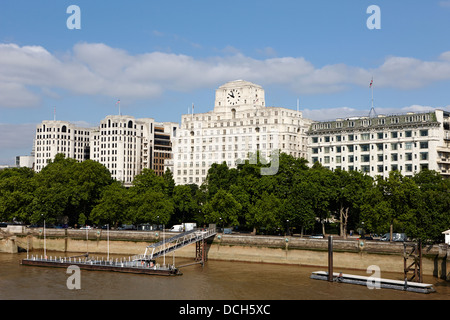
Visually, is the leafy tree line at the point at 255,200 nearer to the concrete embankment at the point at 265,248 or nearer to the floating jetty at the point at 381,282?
the concrete embankment at the point at 265,248

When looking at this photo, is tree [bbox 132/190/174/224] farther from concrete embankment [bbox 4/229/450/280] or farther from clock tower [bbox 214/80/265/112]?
clock tower [bbox 214/80/265/112]

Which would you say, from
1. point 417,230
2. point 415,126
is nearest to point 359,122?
point 415,126

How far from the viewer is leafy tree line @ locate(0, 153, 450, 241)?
9631 centimetres

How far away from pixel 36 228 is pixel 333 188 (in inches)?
2421

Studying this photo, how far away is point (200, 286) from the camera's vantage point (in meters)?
78.2

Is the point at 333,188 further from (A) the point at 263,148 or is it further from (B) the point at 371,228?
(A) the point at 263,148

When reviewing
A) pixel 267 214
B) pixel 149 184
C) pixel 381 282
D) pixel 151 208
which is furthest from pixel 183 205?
pixel 381 282

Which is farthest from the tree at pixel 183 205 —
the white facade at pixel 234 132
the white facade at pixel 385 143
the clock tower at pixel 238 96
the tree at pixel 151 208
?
the clock tower at pixel 238 96

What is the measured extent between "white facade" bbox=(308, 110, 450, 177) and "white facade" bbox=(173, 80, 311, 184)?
11.3 m

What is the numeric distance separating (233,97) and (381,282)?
114824mm

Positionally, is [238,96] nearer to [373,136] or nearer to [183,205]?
[373,136]

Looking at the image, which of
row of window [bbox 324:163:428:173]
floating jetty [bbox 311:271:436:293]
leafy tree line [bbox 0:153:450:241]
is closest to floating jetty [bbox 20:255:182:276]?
floating jetty [bbox 311:271:436:293]

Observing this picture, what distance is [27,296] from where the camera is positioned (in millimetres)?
71375

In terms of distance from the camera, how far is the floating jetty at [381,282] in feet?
241
